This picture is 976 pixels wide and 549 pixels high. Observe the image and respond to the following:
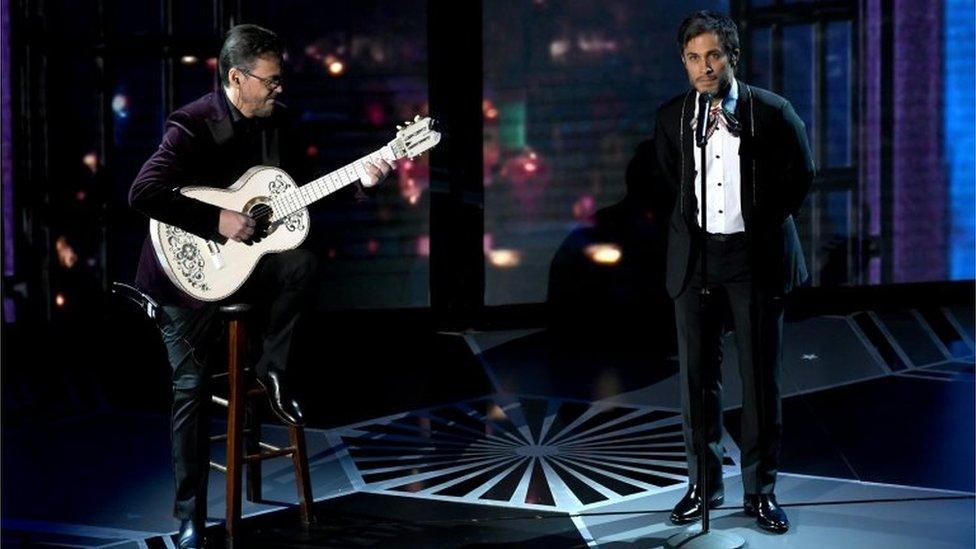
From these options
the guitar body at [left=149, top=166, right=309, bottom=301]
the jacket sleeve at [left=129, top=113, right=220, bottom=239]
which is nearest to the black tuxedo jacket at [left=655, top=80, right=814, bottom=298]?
the guitar body at [left=149, top=166, right=309, bottom=301]

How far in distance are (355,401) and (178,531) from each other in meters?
1.93

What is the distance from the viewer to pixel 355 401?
620 centimetres

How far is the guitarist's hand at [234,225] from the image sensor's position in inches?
156

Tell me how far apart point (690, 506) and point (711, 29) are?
1.52 m

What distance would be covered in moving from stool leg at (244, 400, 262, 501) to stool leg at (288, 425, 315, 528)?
21 centimetres

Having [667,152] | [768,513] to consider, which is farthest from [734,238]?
[768,513]

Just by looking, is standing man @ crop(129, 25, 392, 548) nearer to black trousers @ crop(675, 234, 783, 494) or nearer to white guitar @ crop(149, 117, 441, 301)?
white guitar @ crop(149, 117, 441, 301)

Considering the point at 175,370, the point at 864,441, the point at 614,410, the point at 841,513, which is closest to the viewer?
the point at 175,370

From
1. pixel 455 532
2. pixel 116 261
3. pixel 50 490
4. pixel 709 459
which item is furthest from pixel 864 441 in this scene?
pixel 116 261

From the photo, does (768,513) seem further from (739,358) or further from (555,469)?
(555,469)

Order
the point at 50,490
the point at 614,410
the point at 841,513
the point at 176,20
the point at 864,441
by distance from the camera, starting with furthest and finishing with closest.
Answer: the point at 176,20, the point at 614,410, the point at 864,441, the point at 50,490, the point at 841,513

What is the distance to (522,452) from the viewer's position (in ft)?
17.4

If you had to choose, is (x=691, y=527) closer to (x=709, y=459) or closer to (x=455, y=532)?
(x=709, y=459)

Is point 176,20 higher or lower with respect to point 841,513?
higher
